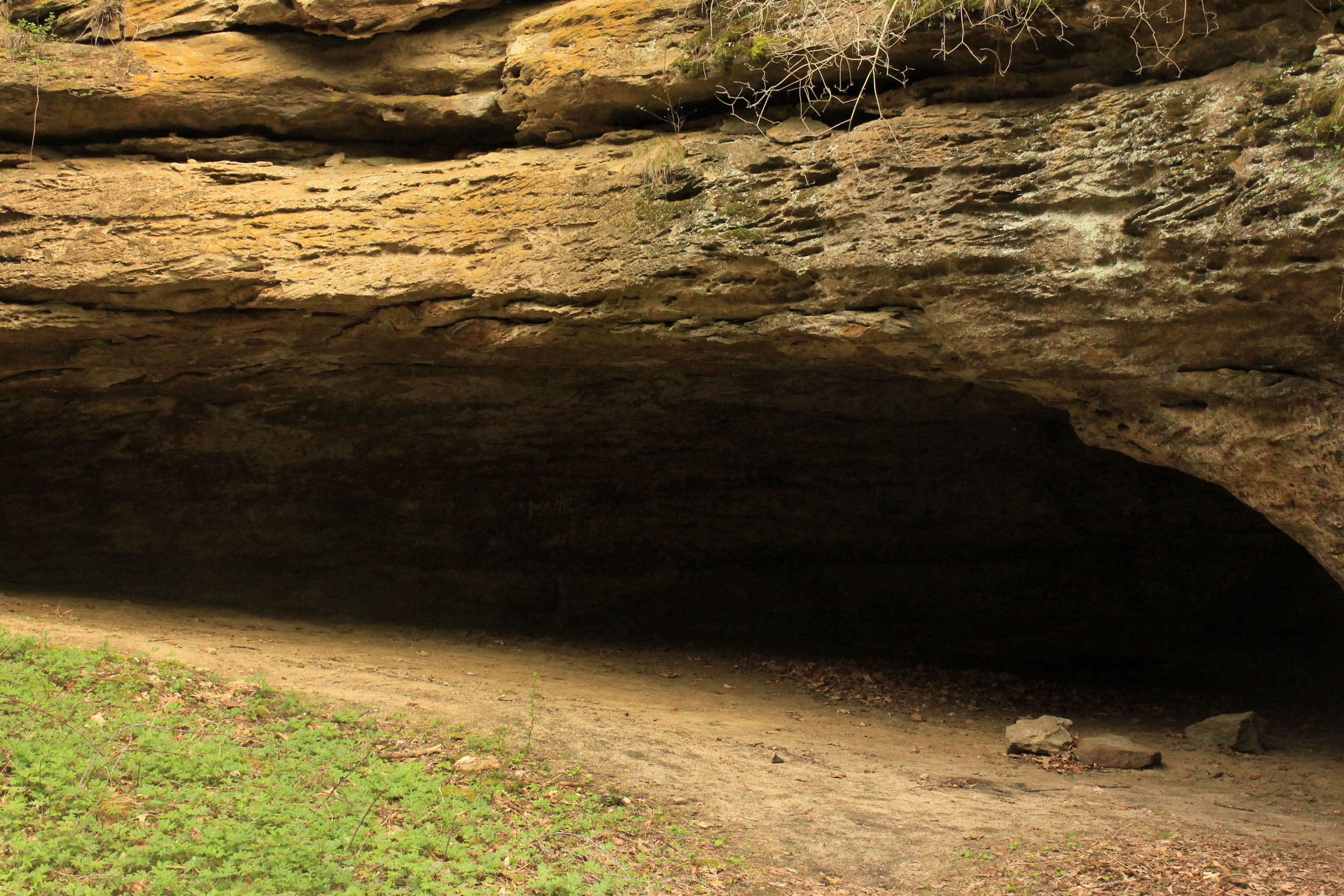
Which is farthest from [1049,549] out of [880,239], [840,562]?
[880,239]

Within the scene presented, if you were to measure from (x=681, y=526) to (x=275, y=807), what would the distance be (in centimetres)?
608

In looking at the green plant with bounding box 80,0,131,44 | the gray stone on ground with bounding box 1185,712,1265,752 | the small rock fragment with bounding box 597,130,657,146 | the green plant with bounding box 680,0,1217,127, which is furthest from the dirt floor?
the green plant with bounding box 80,0,131,44

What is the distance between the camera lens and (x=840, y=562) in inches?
376

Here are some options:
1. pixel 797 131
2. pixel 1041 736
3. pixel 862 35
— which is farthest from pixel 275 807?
pixel 862 35

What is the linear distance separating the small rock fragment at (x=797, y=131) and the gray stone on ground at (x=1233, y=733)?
14.1 feet

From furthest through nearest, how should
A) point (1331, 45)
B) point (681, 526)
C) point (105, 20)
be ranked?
point (681, 526) < point (105, 20) < point (1331, 45)

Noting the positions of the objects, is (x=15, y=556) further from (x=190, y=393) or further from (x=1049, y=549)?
(x=1049, y=549)

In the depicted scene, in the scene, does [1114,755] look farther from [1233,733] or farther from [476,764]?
[476,764]

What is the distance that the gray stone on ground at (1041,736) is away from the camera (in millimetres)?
5590

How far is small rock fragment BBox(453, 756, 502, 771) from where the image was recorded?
4.18 metres

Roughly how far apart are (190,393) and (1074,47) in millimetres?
6729

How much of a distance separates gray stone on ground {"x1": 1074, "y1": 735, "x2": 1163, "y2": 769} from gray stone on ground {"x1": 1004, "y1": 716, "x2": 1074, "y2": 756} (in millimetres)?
106

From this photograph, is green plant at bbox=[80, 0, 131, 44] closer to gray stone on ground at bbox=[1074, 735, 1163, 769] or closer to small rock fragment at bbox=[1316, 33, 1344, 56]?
small rock fragment at bbox=[1316, 33, 1344, 56]

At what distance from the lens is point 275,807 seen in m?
3.61
